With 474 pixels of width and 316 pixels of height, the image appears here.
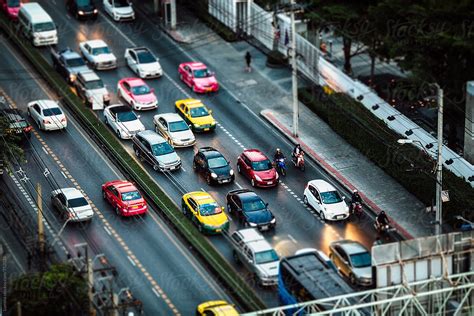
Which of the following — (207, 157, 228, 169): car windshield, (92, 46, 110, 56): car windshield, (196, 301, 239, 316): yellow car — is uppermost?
(196, 301, 239, 316): yellow car

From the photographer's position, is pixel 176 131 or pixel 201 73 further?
pixel 201 73

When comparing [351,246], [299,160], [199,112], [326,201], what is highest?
[351,246]

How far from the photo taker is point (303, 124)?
105 meters

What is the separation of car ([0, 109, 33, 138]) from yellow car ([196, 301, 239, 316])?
83.9 ft

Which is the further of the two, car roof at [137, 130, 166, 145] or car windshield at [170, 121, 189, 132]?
car windshield at [170, 121, 189, 132]

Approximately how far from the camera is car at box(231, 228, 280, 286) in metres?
82.5

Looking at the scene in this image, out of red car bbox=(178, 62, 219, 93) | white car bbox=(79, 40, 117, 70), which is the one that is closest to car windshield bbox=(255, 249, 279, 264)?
red car bbox=(178, 62, 219, 93)

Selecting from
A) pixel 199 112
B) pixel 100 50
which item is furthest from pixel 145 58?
pixel 199 112

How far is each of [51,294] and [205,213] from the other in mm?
14854

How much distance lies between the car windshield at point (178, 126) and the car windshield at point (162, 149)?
3.62m

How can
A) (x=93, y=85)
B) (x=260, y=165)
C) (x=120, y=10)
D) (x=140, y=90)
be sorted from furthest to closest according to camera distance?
(x=120, y=10), (x=93, y=85), (x=140, y=90), (x=260, y=165)

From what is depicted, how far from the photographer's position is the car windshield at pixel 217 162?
313 feet

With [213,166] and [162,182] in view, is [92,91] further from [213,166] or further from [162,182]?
[213,166]

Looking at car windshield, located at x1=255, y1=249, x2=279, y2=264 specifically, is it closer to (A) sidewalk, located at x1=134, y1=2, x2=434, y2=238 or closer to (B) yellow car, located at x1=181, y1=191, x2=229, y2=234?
(B) yellow car, located at x1=181, y1=191, x2=229, y2=234
